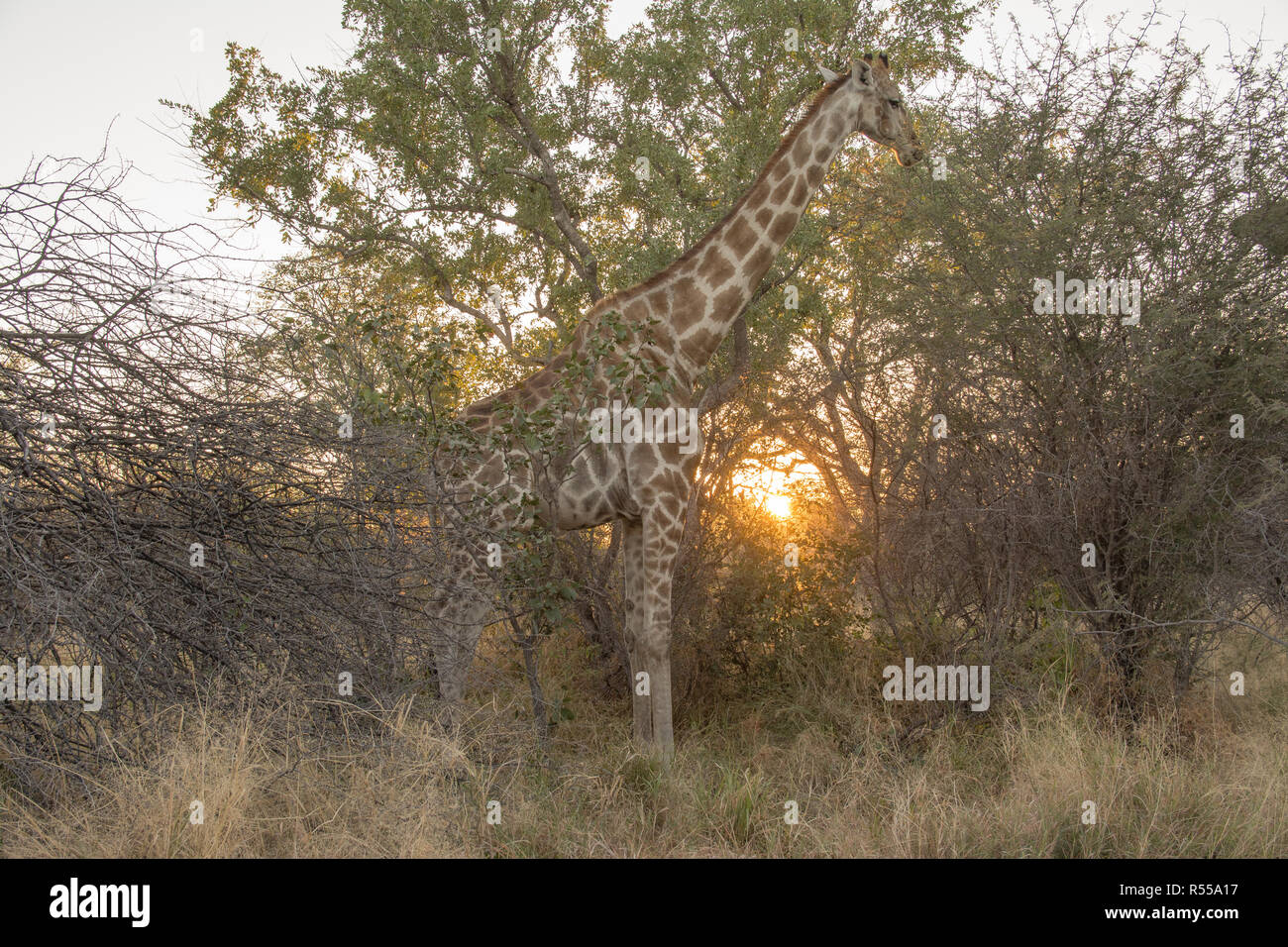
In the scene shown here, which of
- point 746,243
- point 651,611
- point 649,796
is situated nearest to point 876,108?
point 746,243

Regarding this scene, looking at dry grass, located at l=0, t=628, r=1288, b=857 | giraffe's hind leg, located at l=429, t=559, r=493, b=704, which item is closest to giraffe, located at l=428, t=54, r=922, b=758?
giraffe's hind leg, located at l=429, t=559, r=493, b=704

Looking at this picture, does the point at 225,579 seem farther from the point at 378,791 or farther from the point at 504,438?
the point at 504,438

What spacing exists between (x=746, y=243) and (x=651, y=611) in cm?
258

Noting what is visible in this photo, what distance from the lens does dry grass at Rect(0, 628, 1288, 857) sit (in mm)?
3869

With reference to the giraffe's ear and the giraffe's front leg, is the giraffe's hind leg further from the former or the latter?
the giraffe's ear

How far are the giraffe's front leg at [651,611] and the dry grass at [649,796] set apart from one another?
0.47 m

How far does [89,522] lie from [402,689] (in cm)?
166

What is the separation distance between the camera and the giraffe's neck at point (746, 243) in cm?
648

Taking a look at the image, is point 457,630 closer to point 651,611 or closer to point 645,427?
point 651,611

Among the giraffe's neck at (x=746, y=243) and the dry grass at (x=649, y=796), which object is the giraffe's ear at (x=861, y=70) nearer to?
the giraffe's neck at (x=746, y=243)

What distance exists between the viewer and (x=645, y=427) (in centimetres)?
598

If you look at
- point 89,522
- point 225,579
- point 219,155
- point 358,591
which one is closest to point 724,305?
point 358,591

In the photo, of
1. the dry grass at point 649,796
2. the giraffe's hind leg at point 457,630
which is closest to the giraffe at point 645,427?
the giraffe's hind leg at point 457,630

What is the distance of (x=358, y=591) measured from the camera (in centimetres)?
496
